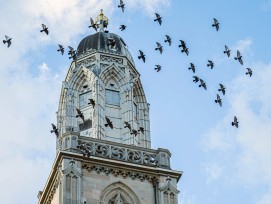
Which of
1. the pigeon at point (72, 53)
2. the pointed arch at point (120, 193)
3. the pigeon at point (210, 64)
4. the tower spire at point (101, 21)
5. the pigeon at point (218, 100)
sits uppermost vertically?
the tower spire at point (101, 21)

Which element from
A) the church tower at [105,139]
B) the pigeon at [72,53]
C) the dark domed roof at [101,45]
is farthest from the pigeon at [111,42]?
the pigeon at [72,53]

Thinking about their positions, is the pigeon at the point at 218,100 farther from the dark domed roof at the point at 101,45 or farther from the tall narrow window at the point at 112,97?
the dark domed roof at the point at 101,45

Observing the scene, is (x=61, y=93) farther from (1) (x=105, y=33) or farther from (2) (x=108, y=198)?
(2) (x=108, y=198)

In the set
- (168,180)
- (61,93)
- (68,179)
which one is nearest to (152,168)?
(168,180)

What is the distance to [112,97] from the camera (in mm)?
61656

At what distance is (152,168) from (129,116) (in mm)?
4603

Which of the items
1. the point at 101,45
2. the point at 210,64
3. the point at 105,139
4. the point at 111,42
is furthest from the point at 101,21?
the point at 210,64

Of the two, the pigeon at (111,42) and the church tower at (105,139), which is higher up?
the pigeon at (111,42)

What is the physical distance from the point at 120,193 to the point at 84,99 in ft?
26.5

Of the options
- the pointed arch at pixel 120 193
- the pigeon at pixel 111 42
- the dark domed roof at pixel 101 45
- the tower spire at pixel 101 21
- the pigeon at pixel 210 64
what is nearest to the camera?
the pigeon at pixel 210 64

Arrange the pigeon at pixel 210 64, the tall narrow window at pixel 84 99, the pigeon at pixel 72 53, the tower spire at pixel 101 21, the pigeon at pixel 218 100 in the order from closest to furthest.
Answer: the pigeon at pixel 210 64, the pigeon at pixel 218 100, the pigeon at pixel 72 53, the tall narrow window at pixel 84 99, the tower spire at pixel 101 21

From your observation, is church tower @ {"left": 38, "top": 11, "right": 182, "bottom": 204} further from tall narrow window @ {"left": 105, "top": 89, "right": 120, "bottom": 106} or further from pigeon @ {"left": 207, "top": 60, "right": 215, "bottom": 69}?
pigeon @ {"left": 207, "top": 60, "right": 215, "bottom": 69}

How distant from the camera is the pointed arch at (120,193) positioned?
55.4 meters

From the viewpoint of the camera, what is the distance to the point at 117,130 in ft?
197
